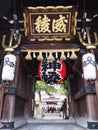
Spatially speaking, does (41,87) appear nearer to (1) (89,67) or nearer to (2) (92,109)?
(2) (92,109)

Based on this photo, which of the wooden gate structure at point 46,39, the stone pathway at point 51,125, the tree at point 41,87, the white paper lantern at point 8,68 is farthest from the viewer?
the tree at point 41,87

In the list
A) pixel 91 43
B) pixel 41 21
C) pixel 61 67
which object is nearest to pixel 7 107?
pixel 61 67

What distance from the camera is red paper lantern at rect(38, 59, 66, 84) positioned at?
23.3ft

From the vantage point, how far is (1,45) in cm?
718

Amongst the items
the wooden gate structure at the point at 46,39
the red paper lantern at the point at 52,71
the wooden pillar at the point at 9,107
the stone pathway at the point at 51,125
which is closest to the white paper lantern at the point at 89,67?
the wooden gate structure at the point at 46,39

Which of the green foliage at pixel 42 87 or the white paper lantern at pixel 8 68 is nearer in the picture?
the white paper lantern at pixel 8 68

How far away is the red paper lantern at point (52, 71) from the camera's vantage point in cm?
709

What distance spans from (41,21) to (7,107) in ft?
10.9

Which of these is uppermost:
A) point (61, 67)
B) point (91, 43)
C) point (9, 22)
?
point (9, 22)

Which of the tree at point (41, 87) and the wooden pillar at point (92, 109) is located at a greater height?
the tree at point (41, 87)

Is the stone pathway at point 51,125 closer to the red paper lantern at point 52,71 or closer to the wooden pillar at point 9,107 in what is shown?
the wooden pillar at point 9,107

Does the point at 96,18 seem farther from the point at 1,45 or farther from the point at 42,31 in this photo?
the point at 1,45

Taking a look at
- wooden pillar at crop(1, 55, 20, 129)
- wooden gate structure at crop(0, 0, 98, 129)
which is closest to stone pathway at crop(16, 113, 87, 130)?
wooden gate structure at crop(0, 0, 98, 129)

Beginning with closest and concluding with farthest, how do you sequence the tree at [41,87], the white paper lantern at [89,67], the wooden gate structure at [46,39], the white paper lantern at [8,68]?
1. the white paper lantern at [89,67]
2. the white paper lantern at [8,68]
3. the wooden gate structure at [46,39]
4. the tree at [41,87]
